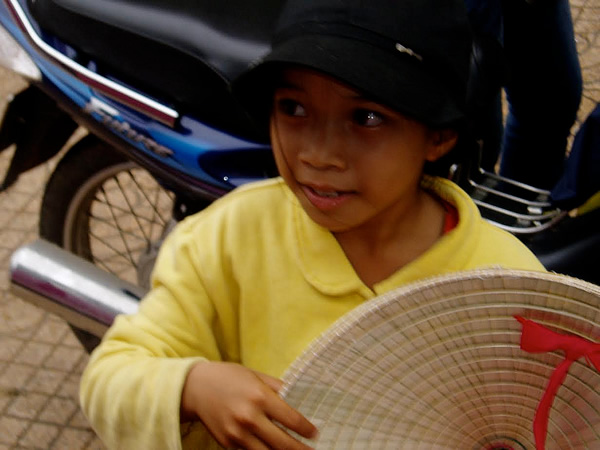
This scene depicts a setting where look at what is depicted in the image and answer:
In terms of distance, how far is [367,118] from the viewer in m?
0.88

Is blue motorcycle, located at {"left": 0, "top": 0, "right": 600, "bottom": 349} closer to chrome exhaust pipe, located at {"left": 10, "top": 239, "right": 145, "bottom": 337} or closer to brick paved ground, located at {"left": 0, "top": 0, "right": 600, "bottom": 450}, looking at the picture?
chrome exhaust pipe, located at {"left": 10, "top": 239, "right": 145, "bottom": 337}

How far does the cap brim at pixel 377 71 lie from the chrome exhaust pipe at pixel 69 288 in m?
0.81

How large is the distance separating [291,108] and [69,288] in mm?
820

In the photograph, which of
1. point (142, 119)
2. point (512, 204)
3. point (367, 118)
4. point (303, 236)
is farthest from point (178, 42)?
point (512, 204)

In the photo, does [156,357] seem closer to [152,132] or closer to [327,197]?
[327,197]

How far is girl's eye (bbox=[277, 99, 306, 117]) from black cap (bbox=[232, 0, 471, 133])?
0.05 meters

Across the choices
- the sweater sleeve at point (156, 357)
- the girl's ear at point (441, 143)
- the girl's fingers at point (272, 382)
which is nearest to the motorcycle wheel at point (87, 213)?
the sweater sleeve at point (156, 357)

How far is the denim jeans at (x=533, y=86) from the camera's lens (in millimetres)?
1955

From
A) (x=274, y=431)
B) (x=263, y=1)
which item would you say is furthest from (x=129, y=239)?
(x=274, y=431)

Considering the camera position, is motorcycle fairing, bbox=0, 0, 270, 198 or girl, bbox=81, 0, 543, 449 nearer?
girl, bbox=81, 0, 543, 449

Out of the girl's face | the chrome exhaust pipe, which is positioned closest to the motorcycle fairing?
the chrome exhaust pipe

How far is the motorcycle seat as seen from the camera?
155cm

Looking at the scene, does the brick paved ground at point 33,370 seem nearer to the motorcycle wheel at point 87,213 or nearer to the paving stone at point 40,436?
the paving stone at point 40,436

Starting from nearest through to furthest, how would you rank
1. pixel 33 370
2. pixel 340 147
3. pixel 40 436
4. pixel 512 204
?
pixel 340 147 → pixel 512 204 → pixel 40 436 → pixel 33 370
